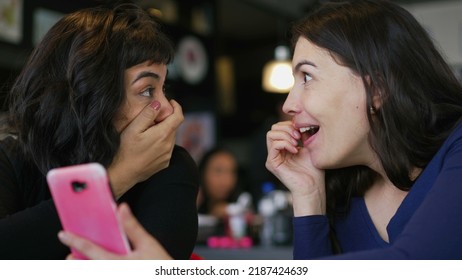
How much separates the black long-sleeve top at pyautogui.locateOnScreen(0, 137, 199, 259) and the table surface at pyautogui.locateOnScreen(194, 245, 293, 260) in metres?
1.39

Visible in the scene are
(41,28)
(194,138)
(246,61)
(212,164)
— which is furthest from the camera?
(246,61)

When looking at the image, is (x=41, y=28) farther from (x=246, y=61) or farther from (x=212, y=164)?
(x=246, y=61)

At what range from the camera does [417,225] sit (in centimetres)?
85

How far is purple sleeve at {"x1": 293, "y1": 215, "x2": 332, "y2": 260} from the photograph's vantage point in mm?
1228

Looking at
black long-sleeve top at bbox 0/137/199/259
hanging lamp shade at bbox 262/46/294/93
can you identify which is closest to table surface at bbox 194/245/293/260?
black long-sleeve top at bbox 0/137/199/259

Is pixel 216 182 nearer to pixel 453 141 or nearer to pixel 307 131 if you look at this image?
pixel 307 131

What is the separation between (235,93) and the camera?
7.18m

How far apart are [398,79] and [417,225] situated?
360 millimetres

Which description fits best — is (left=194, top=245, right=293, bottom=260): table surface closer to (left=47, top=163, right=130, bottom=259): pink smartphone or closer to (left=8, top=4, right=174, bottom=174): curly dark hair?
(left=8, top=4, right=174, bottom=174): curly dark hair

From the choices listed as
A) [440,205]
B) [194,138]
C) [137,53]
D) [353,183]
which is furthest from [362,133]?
[194,138]

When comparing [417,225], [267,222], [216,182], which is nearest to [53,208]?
[417,225]

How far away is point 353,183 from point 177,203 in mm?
423
